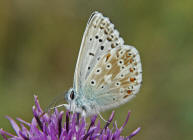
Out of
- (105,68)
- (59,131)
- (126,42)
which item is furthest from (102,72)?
(126,42)

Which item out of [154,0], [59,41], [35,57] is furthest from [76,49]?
[154,0]

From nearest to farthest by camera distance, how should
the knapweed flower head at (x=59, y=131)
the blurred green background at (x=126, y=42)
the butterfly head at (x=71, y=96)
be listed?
the knapweed flower head at (x=59, y=131), the butterfly head at (x=71, y=96), the blurred green background at (x=126, y=42)

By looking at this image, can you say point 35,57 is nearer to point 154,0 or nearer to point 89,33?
point 154,0

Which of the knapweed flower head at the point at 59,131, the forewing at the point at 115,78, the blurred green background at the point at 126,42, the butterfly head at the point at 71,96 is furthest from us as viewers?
the blurred green background at the point at 126,42

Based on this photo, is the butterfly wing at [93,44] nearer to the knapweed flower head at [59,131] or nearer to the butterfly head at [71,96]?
the butterfly head at [71,96]

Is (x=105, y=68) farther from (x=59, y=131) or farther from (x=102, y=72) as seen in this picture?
(x=59, y=131)

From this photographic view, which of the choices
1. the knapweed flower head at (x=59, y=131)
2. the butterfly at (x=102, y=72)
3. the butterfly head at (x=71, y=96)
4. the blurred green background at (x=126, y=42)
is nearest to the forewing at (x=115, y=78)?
the butterfly at (x=102, y=72)

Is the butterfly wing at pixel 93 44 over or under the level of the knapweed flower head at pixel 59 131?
over
